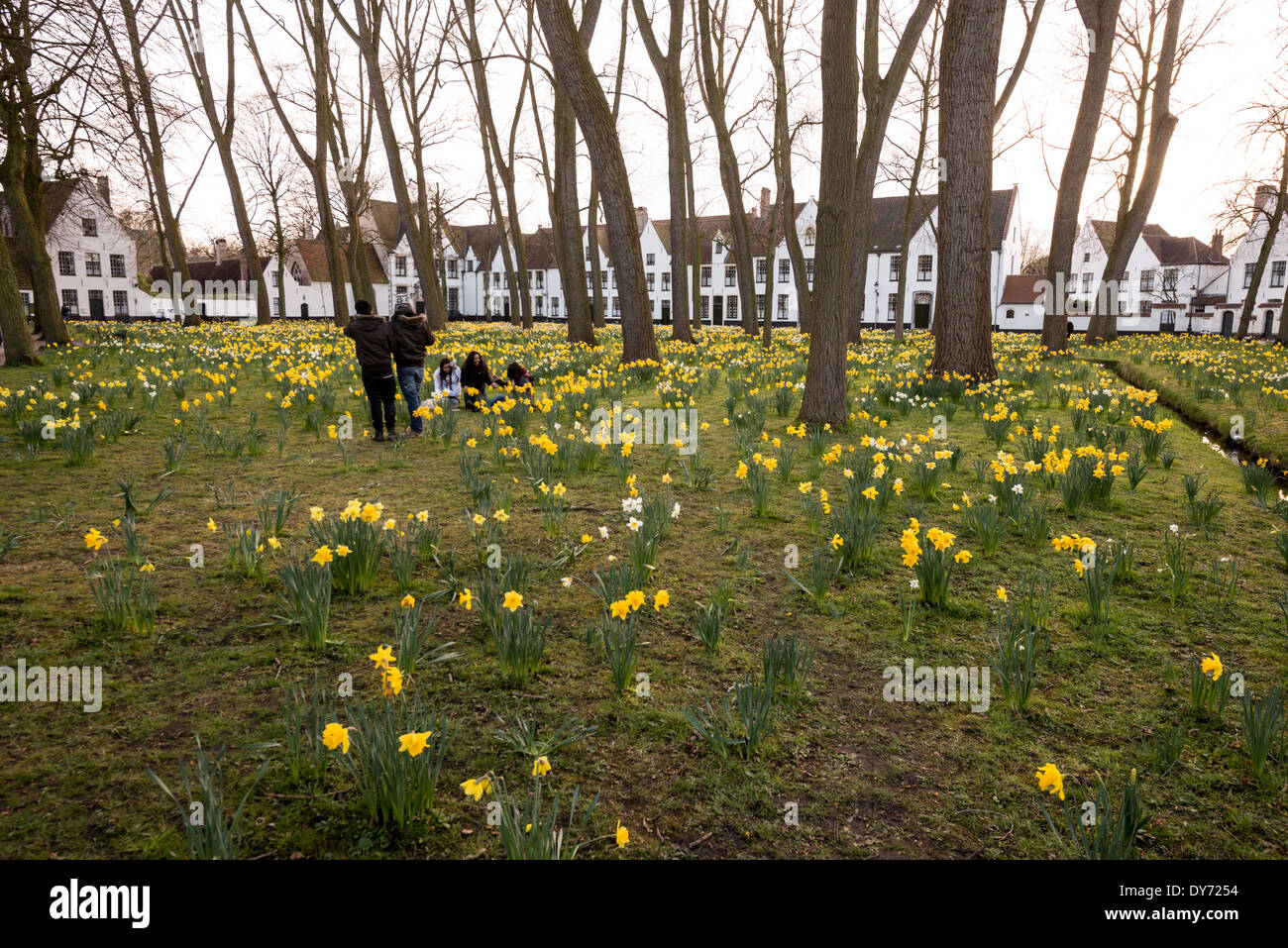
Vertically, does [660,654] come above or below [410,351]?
below

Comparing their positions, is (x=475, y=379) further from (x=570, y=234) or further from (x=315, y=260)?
(x=315, y=260)

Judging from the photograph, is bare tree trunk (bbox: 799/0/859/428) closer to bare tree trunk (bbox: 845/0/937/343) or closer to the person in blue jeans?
the person in blue jeans

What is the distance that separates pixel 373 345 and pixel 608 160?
5758 mm

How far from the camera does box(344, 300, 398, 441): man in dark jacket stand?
278 inches

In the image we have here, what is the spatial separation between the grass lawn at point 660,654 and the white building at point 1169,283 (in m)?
A: 56.6

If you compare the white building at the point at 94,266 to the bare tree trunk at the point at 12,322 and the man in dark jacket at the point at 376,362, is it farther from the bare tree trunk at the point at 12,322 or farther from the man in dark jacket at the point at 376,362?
the man in dark jacket at the point at 376,362

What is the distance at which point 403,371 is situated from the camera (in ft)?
26.1

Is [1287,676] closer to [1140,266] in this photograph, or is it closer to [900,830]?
[900,830]

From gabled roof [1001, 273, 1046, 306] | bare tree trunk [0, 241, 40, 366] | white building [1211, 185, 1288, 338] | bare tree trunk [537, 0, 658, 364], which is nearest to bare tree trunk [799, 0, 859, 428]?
bare tree trunk [537, 0, 658, 364]

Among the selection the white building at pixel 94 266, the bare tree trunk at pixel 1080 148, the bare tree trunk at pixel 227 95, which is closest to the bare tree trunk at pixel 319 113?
the bare tree trunk at pixel 227 95

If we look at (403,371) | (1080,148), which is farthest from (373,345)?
(1080,148)

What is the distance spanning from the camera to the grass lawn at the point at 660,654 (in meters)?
2.00

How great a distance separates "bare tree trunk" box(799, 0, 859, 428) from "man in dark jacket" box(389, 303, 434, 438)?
13.6 ft
